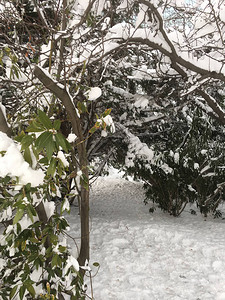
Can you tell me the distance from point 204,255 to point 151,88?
110 inches

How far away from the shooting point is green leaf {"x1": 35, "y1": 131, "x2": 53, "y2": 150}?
2.86ft

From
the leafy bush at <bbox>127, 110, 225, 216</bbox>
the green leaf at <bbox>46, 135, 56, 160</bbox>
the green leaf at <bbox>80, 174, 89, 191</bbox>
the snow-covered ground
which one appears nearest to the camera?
the green leaf at <bbox>46, 135, 56, 160</bbox>

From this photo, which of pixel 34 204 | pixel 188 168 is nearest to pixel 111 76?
pixel 188 168

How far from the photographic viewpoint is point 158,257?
3.25 m

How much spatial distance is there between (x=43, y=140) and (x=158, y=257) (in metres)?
2.85

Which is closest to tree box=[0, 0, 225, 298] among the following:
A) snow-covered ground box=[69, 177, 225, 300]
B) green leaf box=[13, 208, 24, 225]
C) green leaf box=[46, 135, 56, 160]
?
green leaf box=[46, 135, 56, 160]

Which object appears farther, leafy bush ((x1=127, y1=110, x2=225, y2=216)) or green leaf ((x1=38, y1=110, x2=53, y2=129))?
leafy bush ((x1=127, y1=110, x2=225, y2=216))

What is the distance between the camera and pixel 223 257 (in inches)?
122

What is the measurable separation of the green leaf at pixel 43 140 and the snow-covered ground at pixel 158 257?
206 cm

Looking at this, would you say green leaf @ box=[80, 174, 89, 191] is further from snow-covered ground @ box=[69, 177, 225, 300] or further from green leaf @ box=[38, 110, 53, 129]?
snow-covered ground @ box=[69, 177, 225, 300]

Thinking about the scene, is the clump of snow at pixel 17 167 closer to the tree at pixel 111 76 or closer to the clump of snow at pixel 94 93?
the tree at pixel 111 76

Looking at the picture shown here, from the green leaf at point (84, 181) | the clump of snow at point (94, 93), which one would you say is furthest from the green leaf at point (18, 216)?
the clump of snow at point (94, 93)

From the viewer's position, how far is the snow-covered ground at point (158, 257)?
253cm

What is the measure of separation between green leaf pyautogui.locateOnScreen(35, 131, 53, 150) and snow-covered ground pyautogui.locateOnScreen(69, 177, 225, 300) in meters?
2.06
